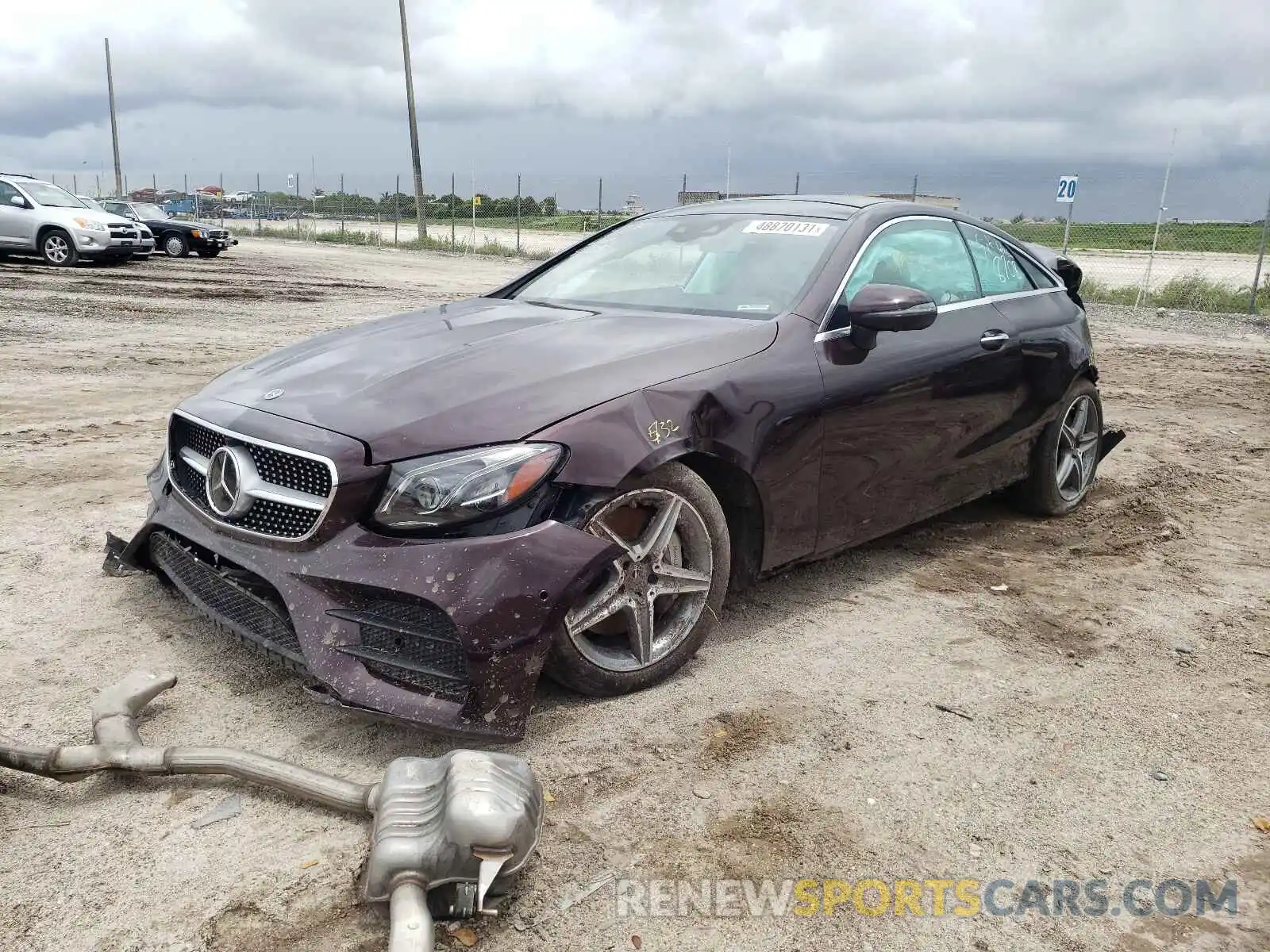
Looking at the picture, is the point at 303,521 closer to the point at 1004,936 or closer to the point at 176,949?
the point at 176,949

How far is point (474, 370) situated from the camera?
3195 mm

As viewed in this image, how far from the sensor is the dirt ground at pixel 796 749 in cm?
225

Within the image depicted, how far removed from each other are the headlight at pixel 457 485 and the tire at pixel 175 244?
74.9ft

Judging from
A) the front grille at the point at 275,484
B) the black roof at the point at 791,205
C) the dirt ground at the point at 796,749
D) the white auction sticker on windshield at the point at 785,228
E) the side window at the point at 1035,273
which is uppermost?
the black roof at the point at 791,205

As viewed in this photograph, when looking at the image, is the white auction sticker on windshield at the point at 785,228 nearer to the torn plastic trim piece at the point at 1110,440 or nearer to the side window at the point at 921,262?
the side window at the point at 921,262

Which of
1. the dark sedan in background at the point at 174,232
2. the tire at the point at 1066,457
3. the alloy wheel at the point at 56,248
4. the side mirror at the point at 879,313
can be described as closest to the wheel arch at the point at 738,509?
the side mirror at the point at 879,313

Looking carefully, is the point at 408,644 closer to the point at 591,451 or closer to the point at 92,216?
the point at 591,451

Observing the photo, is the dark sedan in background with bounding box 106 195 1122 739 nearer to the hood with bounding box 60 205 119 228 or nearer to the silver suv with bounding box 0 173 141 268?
the silver suv with bounding box 0 173 141 268

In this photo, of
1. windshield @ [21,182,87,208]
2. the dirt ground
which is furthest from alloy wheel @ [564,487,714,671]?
windshield @ [21,182,87,208]

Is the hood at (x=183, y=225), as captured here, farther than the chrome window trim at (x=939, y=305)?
Yes

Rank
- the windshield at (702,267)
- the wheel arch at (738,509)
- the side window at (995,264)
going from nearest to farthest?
the wheel arch at (738,509)
the windshield at (702,267)
the side window at (995,264)

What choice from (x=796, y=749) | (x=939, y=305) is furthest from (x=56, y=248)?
(x=796, y=749)

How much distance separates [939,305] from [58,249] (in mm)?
18779

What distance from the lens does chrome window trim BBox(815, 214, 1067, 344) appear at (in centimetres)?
374
